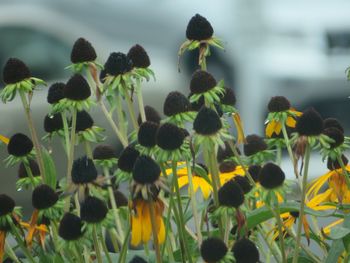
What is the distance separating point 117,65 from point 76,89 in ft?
0.22

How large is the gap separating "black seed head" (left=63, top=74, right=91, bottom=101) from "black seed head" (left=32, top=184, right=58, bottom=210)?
0.50 feet

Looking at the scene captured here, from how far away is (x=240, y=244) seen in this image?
160 cm

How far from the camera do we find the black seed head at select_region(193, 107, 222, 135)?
1.69m

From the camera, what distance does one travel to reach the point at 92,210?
165cm

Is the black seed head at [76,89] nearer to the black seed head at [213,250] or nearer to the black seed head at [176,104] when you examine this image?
the black seed head at [176,104]

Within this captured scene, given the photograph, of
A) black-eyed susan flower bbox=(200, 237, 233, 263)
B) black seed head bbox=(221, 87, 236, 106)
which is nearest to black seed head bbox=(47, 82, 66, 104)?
black seed head bbox=(221, 87, 236, 106)

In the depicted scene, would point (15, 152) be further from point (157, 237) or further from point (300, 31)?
point (300, 31)

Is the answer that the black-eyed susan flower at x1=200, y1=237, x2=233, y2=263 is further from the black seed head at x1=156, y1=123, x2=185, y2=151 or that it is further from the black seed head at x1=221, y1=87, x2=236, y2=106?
A: the black seed head at x1=221, y1=87, x2=236, y2=106

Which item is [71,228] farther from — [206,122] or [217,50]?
[217,50]

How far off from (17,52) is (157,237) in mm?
6865

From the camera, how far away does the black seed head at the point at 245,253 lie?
1590 millimetres

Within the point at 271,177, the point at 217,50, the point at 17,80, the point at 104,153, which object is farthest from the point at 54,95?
the point at 217,50

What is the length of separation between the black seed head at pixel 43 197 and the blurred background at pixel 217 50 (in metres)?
5.19

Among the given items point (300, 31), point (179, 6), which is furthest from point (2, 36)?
point (179, 6)
